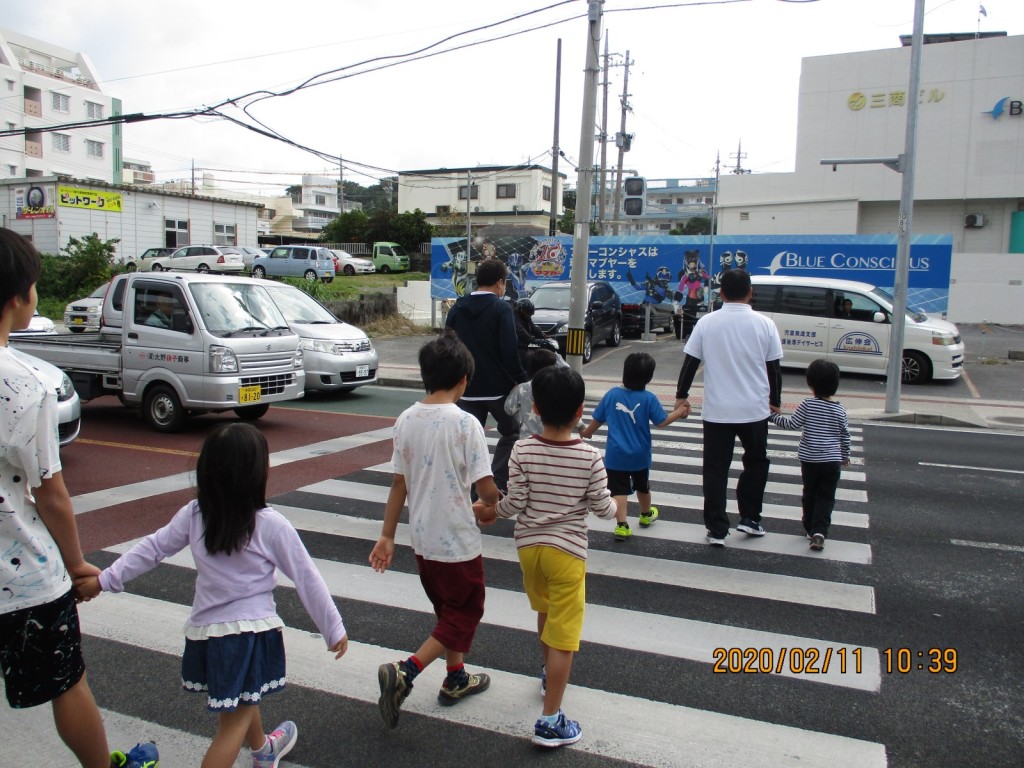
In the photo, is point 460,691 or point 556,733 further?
point 460,691

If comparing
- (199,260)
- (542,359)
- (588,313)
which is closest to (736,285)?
(542,359)

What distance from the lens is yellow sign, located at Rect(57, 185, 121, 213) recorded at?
3150 centimetres

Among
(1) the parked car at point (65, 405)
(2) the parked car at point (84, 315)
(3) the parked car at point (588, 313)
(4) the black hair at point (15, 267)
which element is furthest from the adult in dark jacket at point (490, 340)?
(2) the parked car at point (84, 315)

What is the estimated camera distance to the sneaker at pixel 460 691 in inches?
139

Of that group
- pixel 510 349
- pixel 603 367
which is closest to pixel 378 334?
pixel 603 367

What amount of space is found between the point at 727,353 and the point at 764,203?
32786mm

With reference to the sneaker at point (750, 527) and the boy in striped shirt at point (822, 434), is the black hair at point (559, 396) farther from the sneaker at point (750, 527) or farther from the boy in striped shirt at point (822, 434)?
the sneaker at point (750, 527)

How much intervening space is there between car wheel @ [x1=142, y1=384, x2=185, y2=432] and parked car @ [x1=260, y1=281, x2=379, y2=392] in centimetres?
271

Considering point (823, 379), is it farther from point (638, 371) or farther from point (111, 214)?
point (111, 214)

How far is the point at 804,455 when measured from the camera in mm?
5543

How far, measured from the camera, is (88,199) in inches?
1281

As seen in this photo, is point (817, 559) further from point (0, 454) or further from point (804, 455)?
point (0, 454)

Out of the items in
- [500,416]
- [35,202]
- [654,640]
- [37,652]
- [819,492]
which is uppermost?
[35,202]
